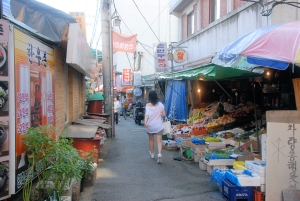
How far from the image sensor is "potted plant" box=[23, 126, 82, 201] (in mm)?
4129

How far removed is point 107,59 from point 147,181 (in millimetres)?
7484

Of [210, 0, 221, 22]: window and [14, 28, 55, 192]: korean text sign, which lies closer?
[14, 28, 55, 192]: korean text sign

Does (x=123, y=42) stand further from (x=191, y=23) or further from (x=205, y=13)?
(x=205, y=13)

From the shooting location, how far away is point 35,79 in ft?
16.1

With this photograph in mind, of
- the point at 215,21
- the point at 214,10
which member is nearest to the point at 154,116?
the point at 215,21

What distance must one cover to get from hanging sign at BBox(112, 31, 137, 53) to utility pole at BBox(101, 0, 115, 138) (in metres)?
1.80

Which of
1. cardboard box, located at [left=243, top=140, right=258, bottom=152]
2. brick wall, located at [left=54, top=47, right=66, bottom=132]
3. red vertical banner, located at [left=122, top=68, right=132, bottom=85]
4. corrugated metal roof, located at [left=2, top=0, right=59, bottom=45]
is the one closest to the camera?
corrugated metal roof, located at [left=2, top=0, right=59, bottom=45]

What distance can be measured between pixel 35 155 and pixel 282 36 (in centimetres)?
427

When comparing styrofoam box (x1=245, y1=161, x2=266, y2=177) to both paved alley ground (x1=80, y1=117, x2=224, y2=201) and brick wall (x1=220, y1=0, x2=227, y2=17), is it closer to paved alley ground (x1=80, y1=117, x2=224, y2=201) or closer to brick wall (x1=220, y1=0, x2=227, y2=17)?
paved alley ground (x1=80, y1=117, x2=224, y2=201)

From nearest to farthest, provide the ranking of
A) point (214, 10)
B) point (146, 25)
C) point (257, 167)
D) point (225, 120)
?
point (257, 167) < point (225, 120) < point (214, 10) < point (146, 25)

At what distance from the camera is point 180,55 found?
14.5 metres

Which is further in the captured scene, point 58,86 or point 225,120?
point 225,120

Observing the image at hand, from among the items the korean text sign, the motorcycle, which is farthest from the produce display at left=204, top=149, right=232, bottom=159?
the motorcycle

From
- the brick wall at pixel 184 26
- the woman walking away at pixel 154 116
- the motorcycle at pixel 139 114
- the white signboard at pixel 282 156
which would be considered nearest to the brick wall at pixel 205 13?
the brick wall at pixel 184 26
